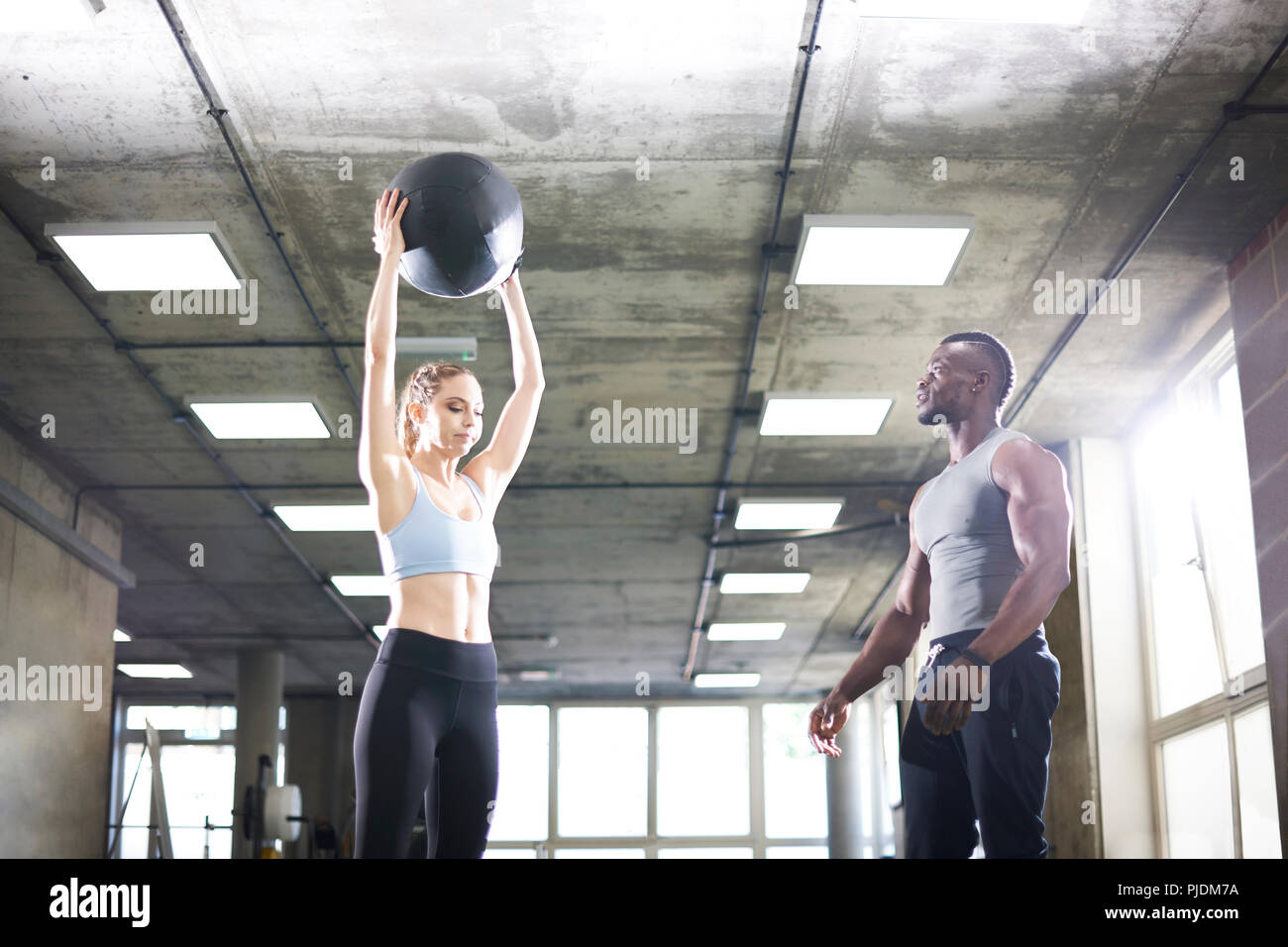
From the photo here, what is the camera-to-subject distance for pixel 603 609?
1083 cm

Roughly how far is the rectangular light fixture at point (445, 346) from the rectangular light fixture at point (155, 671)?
8330 mm

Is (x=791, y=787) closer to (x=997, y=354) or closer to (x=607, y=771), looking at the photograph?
(x=607, y=771)

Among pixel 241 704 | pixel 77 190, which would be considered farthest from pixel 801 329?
pixel 241 704

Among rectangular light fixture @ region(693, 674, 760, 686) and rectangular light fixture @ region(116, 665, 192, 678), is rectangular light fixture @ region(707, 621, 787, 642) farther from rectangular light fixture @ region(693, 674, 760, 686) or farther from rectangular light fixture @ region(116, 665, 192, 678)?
rectangular light fixture @ region(116, 665, 192, 678)

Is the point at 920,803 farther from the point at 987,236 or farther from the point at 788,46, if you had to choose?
the point at 987,236

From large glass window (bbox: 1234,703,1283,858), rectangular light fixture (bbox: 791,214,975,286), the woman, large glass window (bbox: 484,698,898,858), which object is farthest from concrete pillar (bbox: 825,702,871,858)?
the woman

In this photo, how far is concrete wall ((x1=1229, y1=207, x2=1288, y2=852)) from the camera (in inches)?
234

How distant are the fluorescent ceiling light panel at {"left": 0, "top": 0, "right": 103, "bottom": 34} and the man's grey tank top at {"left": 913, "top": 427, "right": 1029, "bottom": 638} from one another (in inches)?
127

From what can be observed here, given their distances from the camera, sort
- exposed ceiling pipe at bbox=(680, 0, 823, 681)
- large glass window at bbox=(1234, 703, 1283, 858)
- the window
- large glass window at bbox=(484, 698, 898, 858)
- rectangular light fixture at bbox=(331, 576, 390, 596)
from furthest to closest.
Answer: large glass window at bbox=(484, 698, 898, 858) → rectangular light fixture at bbox=(331, 576, 390, 596) → the window → large glass window at bbox=(1234, 703, 1283, 858) → exposed ceiling pipe at bbox=(680, 0, 823, 681)

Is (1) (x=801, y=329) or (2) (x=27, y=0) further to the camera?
(1) (x=801, y=329)

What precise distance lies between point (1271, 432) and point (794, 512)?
3.30 m

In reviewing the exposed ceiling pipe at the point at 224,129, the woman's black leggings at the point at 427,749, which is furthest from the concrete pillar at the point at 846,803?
the woman's black leggings at the point at 427,749
